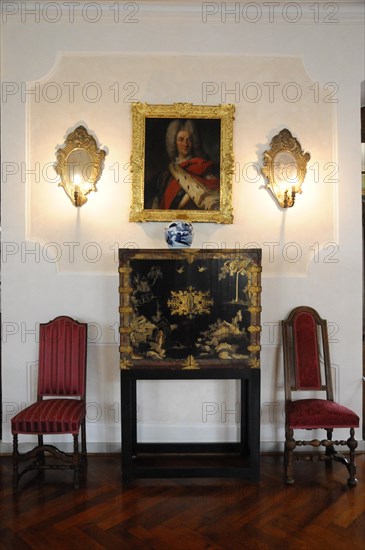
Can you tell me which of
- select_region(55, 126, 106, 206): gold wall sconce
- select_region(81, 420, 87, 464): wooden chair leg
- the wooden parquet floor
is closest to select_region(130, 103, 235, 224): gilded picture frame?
select_region(55, 126, 106, 206): gold wall sconce

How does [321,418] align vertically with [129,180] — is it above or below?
below

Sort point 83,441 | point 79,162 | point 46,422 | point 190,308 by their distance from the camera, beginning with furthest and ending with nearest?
1. point 79,162
2. point 83,441
3. point 190,308
4. point 46,422

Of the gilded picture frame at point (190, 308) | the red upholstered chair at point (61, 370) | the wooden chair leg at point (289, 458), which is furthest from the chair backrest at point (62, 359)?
the wooden chair leg at point (289, 458)

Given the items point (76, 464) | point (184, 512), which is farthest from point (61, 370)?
point (184, 512)

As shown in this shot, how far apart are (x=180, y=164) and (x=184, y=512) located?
2.90 metres

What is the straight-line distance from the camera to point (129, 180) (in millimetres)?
3922

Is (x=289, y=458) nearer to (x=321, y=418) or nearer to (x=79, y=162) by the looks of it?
(x=321, y=418)

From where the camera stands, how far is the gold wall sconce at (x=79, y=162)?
3.88 meters

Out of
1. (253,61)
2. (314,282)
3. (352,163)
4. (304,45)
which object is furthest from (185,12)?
(314,282)

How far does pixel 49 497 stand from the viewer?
316 centimetres

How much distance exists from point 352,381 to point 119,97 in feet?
11.5

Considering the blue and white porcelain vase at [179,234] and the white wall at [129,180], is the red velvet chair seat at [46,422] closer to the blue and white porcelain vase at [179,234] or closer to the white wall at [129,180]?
the white wall at [129,180]

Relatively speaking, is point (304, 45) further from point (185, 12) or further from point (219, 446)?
point (219, 446)

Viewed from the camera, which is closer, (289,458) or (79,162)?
(289,458)
